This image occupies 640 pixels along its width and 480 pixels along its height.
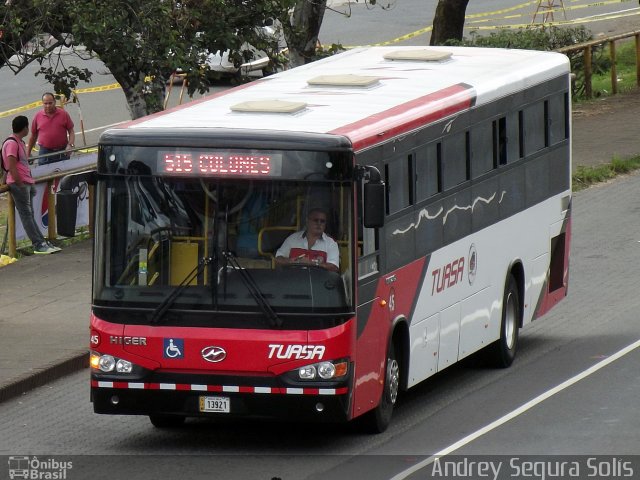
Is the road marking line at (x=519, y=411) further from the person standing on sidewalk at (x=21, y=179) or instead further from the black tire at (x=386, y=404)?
the person standing on sidewalk at (x=21, y=179)

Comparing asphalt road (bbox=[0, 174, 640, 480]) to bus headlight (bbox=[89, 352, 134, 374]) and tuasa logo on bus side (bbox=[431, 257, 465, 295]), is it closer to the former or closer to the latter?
bus headlight (bbox=[89, 352, 134, 374])

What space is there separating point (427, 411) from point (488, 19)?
1467 inches

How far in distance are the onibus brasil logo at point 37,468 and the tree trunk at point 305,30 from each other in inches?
479

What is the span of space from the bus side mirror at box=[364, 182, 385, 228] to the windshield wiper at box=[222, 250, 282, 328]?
0.91m

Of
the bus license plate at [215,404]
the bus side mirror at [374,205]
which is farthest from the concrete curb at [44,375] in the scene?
the bus side mirror at [374,205]

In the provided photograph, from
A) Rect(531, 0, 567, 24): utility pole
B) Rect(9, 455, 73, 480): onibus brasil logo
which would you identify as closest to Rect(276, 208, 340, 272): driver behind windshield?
Rect(9, 455, 73, 480): onibus brasil logo

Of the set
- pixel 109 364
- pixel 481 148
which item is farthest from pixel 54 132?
pixel 109 364

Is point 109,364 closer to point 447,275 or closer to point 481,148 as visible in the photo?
point 447,275

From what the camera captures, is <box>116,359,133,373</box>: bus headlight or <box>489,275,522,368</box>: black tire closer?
<box>116,359,133,373</box>: bus headlight

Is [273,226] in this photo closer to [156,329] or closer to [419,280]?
[156,329]

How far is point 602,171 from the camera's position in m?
26.1

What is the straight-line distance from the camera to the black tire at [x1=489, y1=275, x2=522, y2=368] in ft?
49.0

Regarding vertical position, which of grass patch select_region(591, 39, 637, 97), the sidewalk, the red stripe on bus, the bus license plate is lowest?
the sidewalk

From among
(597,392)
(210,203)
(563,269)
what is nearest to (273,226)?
(210,203)
